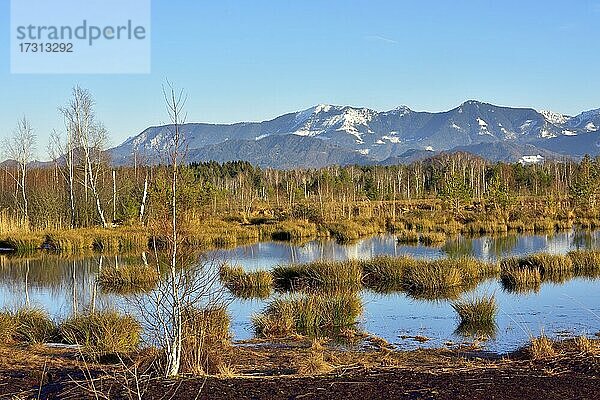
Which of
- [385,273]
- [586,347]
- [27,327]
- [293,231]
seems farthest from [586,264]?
[293,231]

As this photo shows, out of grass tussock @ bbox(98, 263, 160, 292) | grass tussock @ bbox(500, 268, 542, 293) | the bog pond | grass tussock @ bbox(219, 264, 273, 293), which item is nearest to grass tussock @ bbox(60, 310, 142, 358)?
the bog pond

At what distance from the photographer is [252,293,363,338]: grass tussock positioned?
45.9 ft

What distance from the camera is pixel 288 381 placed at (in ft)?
28.2

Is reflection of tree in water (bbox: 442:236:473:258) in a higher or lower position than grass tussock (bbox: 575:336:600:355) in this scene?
lower

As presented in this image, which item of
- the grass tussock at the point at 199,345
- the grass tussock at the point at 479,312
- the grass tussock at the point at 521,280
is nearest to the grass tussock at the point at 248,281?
the grass tussock at the point at 521,280

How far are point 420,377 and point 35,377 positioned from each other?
4.65 meters

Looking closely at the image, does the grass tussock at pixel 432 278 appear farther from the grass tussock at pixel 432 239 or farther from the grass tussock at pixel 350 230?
the grass tussock at pixel 350 230

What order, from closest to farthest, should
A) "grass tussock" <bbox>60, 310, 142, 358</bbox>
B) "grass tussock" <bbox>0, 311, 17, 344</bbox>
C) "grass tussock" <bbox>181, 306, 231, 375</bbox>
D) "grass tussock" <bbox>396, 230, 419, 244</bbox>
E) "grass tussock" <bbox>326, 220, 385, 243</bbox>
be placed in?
1. "grass tussock" <bbox>181, 306, 231, 375</bbox>
2. "grass tussock" <bbox>60, 310, 142, 358</bbox>
3. "grass tussock" <bbox>0, 311, 17, 344</bbox>
4. "grass tussock" <bbox>396, 230, 419, 244</bbox>
5. "grass tussock" <bbox>326, 220, 385, 243</bbox>

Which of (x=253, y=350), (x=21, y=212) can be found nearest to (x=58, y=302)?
(x=253, y=350)

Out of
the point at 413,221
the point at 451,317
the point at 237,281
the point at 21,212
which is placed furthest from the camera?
the point at 413,221

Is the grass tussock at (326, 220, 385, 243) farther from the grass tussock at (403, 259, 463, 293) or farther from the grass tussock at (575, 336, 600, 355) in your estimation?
the grass tussock at (575, 336, 600, 355)

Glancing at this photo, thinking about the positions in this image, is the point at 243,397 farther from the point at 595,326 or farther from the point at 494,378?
the point at 595,326

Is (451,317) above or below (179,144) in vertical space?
below

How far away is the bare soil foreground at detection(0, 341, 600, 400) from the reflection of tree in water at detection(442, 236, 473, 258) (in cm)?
1696
